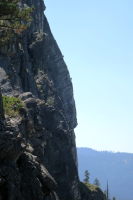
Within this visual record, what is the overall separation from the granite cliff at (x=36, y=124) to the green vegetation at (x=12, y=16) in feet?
21.6

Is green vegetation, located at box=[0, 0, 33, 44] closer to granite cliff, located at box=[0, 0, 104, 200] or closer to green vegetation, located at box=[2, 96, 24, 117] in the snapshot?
granite cliff, located at box=[0, 0, 104, 200]

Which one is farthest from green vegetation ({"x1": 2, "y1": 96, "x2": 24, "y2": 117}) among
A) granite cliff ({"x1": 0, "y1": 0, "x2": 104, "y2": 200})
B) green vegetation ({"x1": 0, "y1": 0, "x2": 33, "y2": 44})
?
green vegetation ({"x1": 0, "y1": 0, "x2": 33, "y2": 44})

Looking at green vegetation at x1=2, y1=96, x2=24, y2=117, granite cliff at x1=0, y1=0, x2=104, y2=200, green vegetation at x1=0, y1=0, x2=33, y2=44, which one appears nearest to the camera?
granite cliff at x1=0, y1=0, x2=104, y2=200

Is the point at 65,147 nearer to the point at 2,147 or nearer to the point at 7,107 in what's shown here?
the point at 7,107

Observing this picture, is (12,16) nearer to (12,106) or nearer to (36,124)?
(12,106)

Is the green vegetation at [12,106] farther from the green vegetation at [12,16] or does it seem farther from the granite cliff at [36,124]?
the green vegetation at [12,16]

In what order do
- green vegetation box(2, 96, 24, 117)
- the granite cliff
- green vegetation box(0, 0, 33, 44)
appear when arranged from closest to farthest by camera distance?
1. the granite cliff
2. green vegetation box(0, 0, 33, 44)
3. green vegetation box(2, 96, 24, 117)

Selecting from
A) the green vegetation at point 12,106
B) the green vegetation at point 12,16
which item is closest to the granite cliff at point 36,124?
the green vegetation at point 12,106

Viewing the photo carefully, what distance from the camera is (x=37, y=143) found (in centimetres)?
5034

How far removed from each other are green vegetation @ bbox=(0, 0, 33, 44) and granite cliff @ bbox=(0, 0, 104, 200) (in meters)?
6.57

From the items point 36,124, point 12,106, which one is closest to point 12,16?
point 12,106

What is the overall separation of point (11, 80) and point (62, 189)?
1718cm

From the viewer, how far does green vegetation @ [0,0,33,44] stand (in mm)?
35344

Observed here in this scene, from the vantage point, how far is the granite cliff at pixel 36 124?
2921 centimetres
